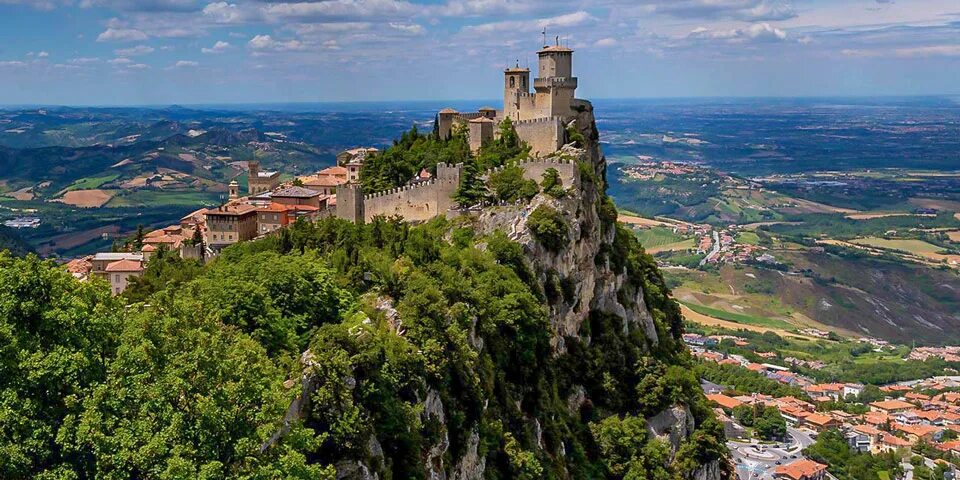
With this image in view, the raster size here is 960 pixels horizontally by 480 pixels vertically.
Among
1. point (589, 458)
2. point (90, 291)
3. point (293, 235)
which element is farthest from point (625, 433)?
point (90, 291)

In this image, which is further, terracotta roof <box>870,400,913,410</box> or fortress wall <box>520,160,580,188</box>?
terracotta roof <box>870,400,913,410</box>

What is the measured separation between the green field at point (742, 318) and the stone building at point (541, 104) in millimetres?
116571

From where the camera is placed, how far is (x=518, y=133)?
65.8 meters

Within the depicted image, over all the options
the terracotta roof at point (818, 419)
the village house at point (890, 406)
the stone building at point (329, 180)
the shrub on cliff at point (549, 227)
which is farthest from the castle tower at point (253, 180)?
the village house at point (890, 406)

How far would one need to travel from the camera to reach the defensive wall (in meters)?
58.0

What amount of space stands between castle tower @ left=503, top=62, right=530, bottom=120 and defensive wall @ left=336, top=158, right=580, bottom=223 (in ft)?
32.2

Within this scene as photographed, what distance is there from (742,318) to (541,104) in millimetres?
121437

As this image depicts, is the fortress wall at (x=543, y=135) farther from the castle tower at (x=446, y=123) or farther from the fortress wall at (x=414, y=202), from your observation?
the fortress wall at (x=414, y=202)

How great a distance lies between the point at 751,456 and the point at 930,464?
22.6 m

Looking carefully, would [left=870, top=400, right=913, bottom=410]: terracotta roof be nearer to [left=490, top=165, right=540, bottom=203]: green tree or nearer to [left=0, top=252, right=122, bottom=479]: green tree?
[left=490, top=165, right=540, bottom=203]: green tree

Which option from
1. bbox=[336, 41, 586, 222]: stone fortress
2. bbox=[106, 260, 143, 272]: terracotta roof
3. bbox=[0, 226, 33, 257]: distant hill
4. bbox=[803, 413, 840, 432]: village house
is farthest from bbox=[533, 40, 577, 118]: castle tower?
bbox=[0, 226, 33, 257]: distant hill

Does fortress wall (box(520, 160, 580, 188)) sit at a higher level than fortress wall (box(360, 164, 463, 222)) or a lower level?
higher

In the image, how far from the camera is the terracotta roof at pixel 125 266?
56219mm

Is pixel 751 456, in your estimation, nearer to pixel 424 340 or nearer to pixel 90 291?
pixel 424 340
